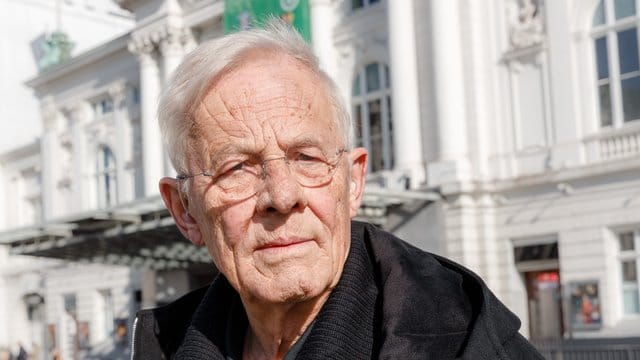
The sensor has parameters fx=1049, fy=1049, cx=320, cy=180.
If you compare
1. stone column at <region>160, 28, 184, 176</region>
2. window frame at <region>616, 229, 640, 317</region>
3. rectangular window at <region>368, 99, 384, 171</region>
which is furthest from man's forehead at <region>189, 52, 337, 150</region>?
stone column at <region>160, 28, 184, 176</region>

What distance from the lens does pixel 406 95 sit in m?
24.2

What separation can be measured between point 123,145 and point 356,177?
3318cm

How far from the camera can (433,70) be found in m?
23.7

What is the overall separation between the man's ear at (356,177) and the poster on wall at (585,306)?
19355 mm

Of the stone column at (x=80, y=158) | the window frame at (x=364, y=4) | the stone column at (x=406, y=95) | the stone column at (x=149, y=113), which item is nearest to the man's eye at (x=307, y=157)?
the stone column at (x=406, y=95)

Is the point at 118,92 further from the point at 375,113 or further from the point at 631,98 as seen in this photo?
the point at 631,98

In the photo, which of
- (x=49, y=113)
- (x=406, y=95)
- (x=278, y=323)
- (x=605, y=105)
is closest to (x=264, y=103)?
(x=278, y=323)

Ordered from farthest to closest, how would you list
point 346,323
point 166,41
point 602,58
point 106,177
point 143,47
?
point 106,177, point 143,47, point 166,41, point 602,58, point 346,323

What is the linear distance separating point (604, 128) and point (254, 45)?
19.7 metres

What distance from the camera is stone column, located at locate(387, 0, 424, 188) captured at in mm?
24094

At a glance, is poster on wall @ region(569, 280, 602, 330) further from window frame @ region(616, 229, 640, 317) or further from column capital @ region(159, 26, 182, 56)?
column capital @ region(159, 26, 182, 56)

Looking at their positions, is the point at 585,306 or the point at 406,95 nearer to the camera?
the point at 585,306

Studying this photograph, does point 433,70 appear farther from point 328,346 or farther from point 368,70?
point 328,346

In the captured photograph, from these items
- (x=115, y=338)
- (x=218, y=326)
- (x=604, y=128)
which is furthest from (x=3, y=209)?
(x=218, y=326)
